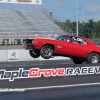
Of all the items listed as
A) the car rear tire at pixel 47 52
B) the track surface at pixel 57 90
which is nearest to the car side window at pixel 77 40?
the car rear tire at pixel 47 52

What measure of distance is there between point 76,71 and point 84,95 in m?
2.63

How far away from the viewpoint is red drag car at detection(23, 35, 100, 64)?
10.0 metres

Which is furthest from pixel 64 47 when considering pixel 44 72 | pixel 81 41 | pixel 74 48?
pixel 44 72

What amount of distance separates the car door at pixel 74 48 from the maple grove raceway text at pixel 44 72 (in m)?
1.18

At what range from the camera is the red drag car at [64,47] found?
1004 centimetres

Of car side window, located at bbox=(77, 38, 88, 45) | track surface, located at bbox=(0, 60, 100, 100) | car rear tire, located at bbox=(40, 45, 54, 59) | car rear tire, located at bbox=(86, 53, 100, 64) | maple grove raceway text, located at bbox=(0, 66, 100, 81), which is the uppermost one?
car side window, located at bbox=(77, 38, 88, 45)

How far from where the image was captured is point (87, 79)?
31.7ft

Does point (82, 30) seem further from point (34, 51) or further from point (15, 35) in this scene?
point (34, 51)

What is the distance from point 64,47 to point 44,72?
76.7 inches

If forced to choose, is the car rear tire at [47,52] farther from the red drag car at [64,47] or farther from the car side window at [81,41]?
the car side window at [81,41]

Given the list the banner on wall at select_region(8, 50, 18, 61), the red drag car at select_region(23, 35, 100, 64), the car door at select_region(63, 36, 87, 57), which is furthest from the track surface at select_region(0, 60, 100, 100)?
the banner on wall at select_region(8, 50, 18, 61)

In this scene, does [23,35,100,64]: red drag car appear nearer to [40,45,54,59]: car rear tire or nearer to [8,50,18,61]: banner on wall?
[40,45,54,59]: car rear tire

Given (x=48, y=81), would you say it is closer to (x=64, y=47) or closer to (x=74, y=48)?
(x=64, y=47)

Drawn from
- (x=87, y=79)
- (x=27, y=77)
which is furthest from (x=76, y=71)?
(x=27, y=77)
